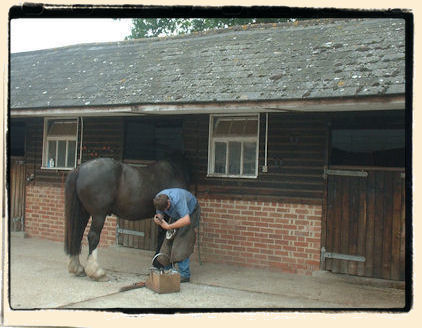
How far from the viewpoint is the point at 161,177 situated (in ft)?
30.9

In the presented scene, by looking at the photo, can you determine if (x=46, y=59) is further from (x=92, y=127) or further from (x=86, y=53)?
(x=92, y=127)

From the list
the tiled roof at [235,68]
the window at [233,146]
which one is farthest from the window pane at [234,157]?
the tiled roof at [235,68]

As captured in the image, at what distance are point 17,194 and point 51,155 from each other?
150 cm

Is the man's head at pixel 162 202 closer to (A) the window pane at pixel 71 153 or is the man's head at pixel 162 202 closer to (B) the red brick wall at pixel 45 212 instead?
(B) the red brick wall at pixel 45 212

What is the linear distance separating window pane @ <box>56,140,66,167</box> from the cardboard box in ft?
16.9

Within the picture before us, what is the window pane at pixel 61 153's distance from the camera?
40.1ft

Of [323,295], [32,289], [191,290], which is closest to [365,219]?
[323,295]

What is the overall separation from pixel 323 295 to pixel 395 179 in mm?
2083

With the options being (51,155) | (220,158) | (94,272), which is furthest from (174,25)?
(94,272)

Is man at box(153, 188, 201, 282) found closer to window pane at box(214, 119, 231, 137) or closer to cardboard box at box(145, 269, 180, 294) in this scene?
cardboard box at box(145, 269, 180, 294)

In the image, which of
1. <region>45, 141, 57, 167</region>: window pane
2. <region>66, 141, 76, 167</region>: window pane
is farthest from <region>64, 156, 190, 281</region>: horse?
<region>45, 141, 57, 167</region>: window pane

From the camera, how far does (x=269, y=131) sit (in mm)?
9594

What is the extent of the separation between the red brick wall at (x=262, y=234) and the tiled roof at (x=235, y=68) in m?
2.14

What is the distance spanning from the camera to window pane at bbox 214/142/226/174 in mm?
10102
